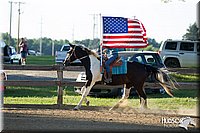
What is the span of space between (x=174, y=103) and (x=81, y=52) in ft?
13.2

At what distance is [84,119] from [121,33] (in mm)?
3641

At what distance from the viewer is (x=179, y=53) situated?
1124 inches

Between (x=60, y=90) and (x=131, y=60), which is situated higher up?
(x=131, y=60)

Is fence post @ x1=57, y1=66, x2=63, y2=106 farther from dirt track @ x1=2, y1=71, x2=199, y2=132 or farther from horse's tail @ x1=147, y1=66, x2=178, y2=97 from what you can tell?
horse's tail @ x1=147, y1=66, x2=178, y2=97

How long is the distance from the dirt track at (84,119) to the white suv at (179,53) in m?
15.3

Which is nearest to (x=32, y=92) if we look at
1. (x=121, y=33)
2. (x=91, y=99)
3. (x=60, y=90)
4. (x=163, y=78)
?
(x=91, y=99)

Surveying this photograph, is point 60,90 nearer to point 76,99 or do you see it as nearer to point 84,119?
point 76,99

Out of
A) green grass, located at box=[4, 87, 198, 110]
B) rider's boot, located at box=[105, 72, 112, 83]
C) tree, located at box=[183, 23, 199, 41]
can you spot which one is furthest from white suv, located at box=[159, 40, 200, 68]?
rider's boot, located at box=[105, 72, 112, 83]

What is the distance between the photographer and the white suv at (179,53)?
28.5 metres

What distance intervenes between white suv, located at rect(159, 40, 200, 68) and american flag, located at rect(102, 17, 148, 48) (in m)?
14.7

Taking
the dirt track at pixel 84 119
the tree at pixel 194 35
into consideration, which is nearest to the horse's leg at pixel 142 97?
the dirt track at pixel 84 119

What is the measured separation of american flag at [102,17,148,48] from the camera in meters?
13.7

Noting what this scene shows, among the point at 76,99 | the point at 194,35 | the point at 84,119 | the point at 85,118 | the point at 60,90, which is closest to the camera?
the point at 84,119

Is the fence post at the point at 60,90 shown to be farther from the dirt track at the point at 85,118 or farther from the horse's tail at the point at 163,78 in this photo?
the horse's tail at the point at 163,78
